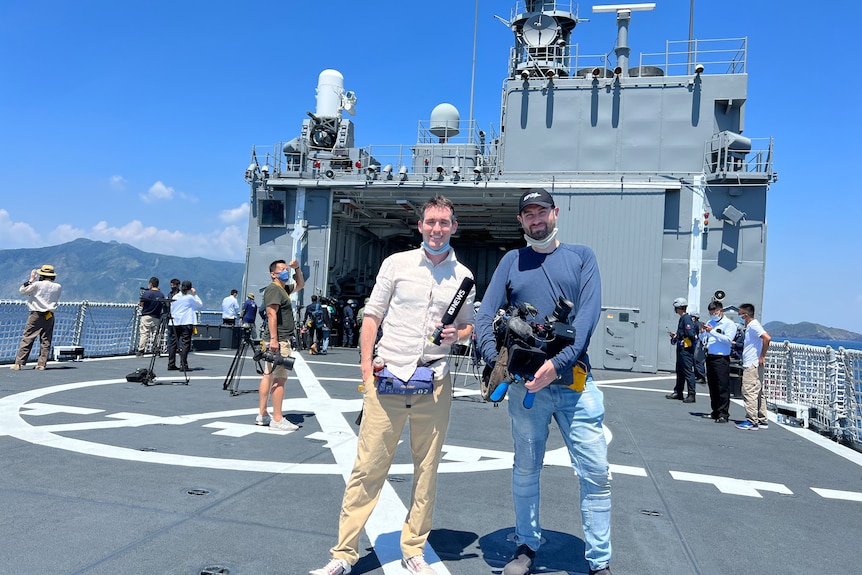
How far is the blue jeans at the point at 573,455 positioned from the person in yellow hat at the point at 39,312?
1040 cm

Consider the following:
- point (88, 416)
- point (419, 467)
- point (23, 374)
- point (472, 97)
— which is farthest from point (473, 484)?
point (472, 97)

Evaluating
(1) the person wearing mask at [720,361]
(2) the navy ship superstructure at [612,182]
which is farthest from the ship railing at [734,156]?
(1) the person wearing mask at [720,361]

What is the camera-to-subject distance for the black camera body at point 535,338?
283 centimetres

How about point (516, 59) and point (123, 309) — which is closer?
point (123, 309)

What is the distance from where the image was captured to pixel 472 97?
28.0 m

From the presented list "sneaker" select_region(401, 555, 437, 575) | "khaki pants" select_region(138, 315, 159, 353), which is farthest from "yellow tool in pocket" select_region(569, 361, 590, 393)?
"khaki pants" select_region(138, 315, 159, 353)

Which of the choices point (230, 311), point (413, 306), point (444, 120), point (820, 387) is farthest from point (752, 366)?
point (444, 120)

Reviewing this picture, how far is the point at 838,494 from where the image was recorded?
511 centimetres

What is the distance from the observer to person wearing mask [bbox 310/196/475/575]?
2939 mm

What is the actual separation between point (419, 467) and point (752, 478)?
4.19 meters

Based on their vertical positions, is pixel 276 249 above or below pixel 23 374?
above

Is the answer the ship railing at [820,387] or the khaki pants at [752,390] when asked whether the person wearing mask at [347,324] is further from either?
the khaki pants at [752,390]

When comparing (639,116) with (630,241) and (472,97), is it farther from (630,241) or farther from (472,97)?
(472,97)

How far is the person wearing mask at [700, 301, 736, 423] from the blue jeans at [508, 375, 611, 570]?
6.83m
